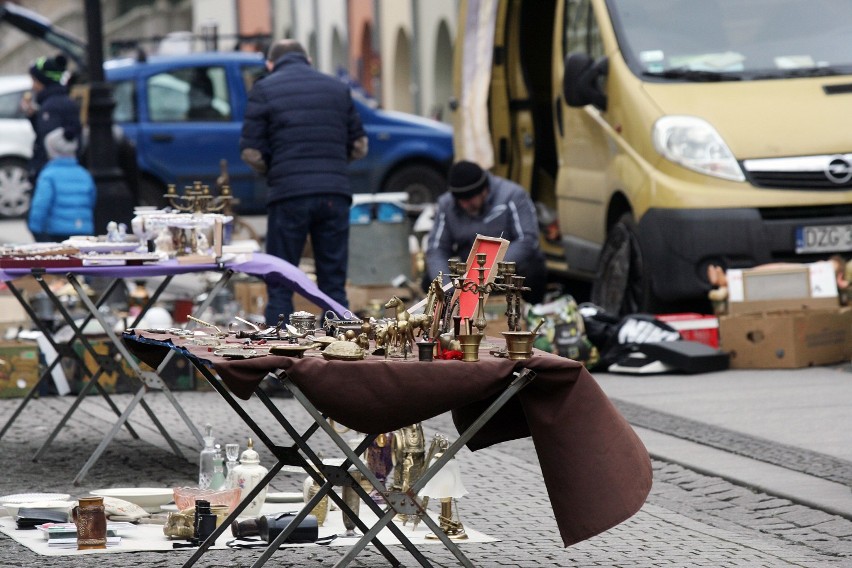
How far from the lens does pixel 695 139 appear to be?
35.5 feet

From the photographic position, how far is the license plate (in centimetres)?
1091

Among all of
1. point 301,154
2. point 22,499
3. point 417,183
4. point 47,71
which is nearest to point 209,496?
point 22,499

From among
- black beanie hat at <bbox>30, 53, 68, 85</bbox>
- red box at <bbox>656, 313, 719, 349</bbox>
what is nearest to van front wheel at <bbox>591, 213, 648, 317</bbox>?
red box at <bbox>656, 313, 719, 349</bbox>

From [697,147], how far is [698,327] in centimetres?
102

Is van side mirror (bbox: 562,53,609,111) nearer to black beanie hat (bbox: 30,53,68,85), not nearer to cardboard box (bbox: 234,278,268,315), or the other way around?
cardboard box (bbox: 234,278,268,315)

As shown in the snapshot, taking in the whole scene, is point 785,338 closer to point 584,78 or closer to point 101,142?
point 584,78

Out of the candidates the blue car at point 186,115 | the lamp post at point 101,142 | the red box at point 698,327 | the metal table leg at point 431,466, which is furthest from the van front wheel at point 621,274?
the blue car at point 186,115

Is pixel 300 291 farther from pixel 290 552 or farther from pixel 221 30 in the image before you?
pixel 221 30

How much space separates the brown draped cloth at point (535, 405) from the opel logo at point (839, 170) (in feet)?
18.2

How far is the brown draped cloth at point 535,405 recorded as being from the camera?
534cm

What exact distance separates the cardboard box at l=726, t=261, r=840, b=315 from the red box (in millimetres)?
146

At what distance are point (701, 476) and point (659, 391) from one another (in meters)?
2.20

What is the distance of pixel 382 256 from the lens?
13.5m

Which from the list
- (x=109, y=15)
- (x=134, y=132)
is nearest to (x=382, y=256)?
(x=134, y=132)
